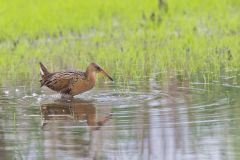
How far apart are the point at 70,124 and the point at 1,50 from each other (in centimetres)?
711

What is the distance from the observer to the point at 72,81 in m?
11.3

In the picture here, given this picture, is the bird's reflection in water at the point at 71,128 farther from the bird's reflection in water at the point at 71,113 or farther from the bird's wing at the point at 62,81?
the bird's wing at the point at 62,81

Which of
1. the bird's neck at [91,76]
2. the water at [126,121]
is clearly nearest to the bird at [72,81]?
the bird's neck at [91,76]

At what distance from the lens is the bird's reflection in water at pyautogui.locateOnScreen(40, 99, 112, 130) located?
9133mm

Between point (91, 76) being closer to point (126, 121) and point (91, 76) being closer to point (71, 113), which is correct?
point (71, 113)

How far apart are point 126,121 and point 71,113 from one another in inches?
45.1

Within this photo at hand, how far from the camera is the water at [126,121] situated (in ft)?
24.5

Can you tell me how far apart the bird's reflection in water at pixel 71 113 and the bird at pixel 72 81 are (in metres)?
0.22

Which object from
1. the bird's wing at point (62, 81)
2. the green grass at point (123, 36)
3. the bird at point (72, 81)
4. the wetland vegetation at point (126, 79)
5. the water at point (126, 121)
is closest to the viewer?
the water at point (126, 121)

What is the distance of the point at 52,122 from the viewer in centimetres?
919

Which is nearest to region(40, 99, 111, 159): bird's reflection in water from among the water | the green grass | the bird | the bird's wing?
the water

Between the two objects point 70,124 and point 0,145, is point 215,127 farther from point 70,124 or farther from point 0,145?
point 0,145

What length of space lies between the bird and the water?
0.40 ft

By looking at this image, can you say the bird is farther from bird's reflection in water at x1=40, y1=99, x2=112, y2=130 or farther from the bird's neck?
bird's reflection in water at x1=40, y1=99, x2=112, y2=130
